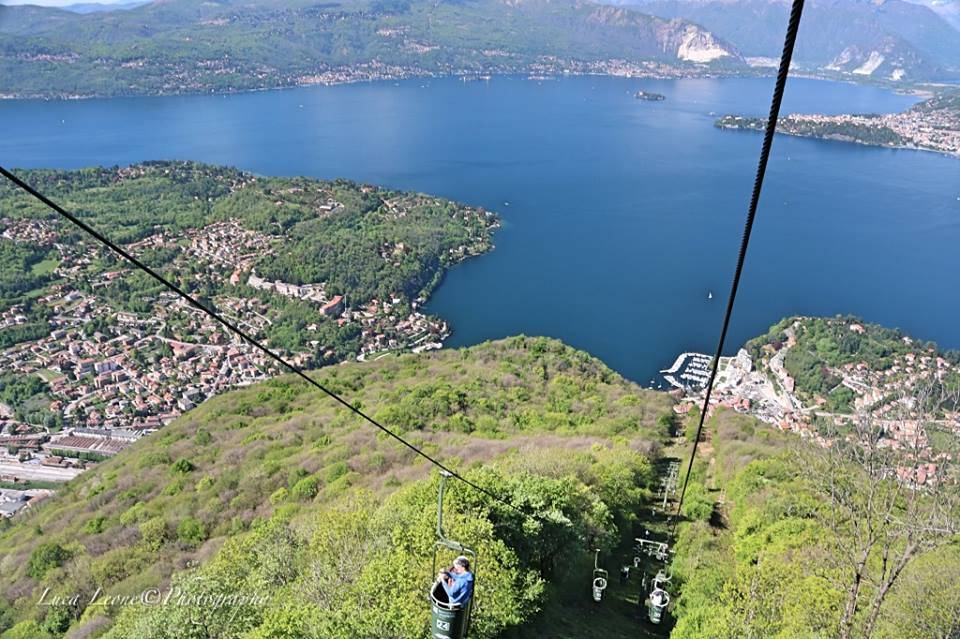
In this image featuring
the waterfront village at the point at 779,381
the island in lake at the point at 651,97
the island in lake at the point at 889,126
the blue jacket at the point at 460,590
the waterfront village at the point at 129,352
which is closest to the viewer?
the blue jacket at the point at 460,590

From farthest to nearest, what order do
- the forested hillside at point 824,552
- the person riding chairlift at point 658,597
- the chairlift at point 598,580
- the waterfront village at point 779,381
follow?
1. the waterfront village at point 779,381
2. the chairlift at point 598,580
3. the person riding chairlift at point 658,597
4. the forested hillside at point 824,552

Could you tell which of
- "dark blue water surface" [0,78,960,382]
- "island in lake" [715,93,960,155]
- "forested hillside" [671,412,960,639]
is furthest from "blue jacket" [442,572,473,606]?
"island in lake" [715,93,960,155]

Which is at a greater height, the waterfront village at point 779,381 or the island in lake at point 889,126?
the island in lake at point 889,126

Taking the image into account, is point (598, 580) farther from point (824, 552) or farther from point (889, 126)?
point (889, 126)

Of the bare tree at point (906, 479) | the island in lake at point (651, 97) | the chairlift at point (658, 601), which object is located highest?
the island in lake at point (651, 97)

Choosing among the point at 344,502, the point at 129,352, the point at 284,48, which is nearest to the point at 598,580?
the point at 344,502

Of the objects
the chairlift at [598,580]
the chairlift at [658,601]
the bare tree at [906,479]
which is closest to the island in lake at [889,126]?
the chairlift at [598,580]

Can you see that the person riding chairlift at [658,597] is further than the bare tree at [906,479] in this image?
Yes

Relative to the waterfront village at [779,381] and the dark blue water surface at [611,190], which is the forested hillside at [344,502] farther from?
the dark blue water surface at [611,190]
